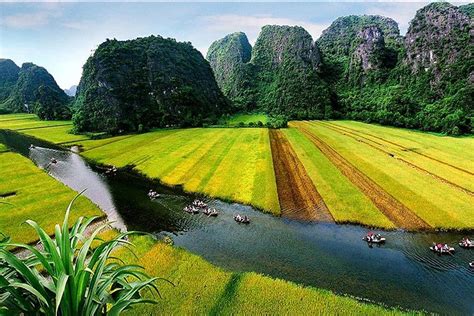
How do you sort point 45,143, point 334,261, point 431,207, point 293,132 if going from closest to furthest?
point 334,261 → point 431,207 → point 45,143 → point 293,132

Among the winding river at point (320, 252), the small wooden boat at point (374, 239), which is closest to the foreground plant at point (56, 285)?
the winding river at point (320, 252)

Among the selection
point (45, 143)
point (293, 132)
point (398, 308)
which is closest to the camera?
point (398, 308)

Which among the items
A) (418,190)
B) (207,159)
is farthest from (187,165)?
(418,190)

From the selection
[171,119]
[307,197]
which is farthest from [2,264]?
[171,119]

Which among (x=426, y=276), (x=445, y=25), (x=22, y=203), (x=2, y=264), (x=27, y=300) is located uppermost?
(x=445, y=25)

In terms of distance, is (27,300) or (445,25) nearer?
(27,300)

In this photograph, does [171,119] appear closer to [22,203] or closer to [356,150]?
[356,150]

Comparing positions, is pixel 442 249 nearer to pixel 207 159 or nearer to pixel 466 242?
pixel 466 242

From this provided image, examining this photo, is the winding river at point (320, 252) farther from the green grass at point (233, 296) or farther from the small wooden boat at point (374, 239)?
the green grass at point (233, 296)

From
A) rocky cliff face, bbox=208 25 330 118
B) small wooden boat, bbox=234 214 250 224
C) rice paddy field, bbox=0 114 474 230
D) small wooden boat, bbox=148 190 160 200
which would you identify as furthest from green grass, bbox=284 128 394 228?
rocky cliff face, bbox=208 25 330 118
